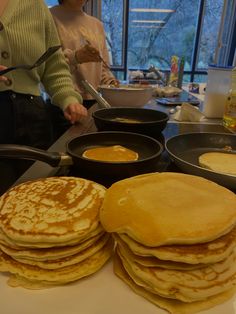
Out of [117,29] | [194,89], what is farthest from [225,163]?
[117,29]

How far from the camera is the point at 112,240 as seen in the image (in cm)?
50

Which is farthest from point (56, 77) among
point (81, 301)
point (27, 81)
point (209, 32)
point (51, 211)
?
point (209, 32)

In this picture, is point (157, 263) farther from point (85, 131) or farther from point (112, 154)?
point (85, 131)

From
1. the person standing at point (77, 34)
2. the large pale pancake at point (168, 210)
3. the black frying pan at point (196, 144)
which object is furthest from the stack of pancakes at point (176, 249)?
the person standing at point (77, 34)

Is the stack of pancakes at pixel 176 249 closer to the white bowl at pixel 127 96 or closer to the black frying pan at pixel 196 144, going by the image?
the black frying pan at pixel 196 144

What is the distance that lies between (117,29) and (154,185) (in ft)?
17.9

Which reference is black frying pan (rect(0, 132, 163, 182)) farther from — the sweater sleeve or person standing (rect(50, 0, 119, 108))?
person standing (rect(50, 0, 119, 108))

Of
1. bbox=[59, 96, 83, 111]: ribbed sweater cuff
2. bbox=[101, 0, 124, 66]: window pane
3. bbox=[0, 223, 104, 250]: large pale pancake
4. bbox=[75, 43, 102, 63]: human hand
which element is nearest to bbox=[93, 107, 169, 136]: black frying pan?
bbox=[59, 96, 83, 111]: ribbed sweater cuff

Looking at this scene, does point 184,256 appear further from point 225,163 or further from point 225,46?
point 225,46

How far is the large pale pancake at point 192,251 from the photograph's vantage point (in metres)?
0.37

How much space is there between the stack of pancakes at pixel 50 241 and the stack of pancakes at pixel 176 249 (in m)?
0.04

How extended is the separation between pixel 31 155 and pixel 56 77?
30.6 inches

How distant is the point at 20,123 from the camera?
3.97 ft

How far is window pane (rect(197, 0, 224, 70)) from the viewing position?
5141mm
